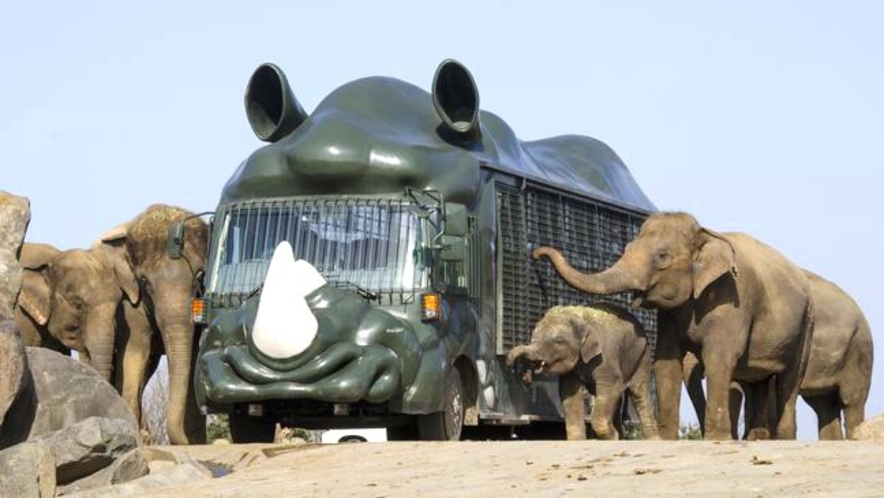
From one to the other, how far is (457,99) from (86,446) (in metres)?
6.53

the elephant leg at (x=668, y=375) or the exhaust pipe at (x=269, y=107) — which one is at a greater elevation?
the exhaust pipe at (x=269, y=107)

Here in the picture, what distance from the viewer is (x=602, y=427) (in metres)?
20.8

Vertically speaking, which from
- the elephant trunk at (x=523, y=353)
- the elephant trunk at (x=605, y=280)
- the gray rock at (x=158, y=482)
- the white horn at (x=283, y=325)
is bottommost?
the gray rock at (x=158, y=482)

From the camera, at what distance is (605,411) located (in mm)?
20859

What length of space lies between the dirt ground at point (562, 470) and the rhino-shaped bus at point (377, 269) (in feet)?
5.57

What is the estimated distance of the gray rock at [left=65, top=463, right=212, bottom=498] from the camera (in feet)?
51.7

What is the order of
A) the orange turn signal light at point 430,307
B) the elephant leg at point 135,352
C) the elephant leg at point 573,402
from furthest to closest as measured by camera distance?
the elephant leg at point 135,352
the elephant leg at point 573,402
the orange turn signal light at point 430,307

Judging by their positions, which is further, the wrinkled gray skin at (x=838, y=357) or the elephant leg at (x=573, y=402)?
the wrinkled gray skin at (x=838, y=357)

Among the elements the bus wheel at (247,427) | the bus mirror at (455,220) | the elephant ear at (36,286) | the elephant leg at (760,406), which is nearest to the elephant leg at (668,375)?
the elephant leg at (760,406)

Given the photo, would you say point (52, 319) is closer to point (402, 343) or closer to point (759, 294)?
point (402, 343)

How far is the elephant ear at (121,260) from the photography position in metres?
25.0

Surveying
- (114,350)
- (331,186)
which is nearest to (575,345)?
(331,186)

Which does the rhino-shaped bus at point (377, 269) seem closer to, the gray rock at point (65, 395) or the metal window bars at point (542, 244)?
the metal window bars at point (542, 244)

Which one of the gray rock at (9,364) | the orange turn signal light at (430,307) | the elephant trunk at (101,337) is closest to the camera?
the gray rock at (9,364)
